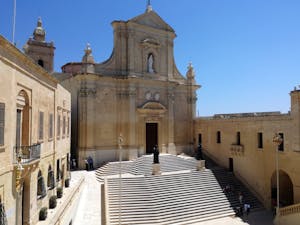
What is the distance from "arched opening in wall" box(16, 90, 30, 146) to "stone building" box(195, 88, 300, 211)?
1859cm

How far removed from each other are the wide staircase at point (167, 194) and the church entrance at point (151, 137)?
2.09m

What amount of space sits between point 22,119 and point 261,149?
64.0 feet

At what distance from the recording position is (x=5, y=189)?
835cm

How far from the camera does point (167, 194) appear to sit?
19562 mm

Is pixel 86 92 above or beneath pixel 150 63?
beneath

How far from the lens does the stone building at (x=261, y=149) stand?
2029 centimetres

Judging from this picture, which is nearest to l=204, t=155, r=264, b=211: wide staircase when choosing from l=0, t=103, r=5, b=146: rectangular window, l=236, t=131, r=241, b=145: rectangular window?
l=236, t=131, r=241, b=145: rectangular window

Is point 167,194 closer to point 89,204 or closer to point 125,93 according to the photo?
point 89,204

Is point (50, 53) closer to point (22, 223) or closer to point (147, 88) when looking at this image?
point (147, 88)

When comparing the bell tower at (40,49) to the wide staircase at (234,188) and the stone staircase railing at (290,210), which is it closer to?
the wide staircase at (234,188)

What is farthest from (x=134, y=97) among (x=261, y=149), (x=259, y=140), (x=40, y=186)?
(x=40, y=186)

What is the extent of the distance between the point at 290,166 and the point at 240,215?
5.48m

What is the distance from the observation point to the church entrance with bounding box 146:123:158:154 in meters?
27.5

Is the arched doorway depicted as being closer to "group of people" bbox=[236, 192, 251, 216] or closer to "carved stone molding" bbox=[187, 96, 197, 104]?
"group of people" bbox=[236, 192, 251, 216]
